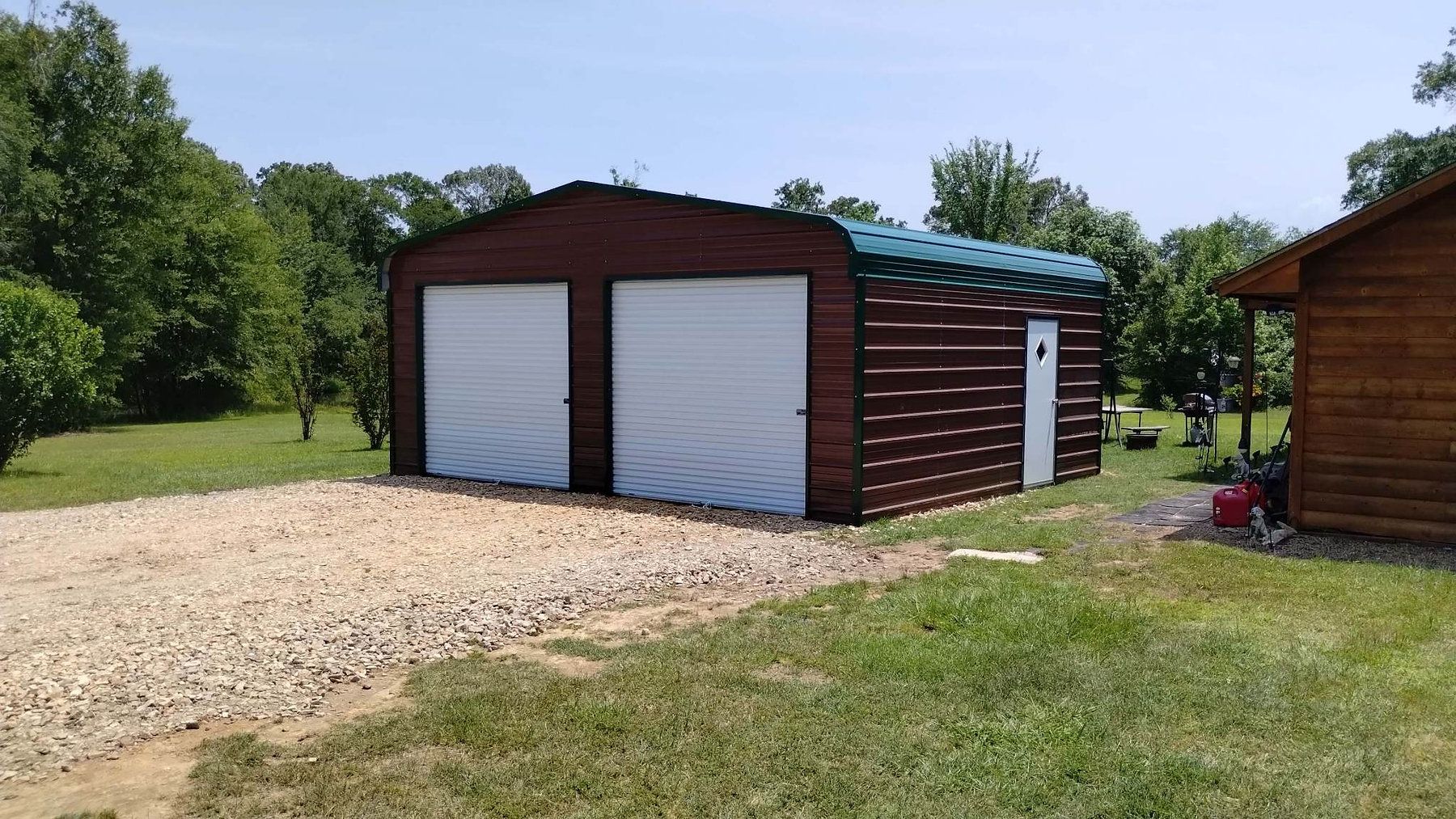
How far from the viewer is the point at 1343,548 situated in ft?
28.2

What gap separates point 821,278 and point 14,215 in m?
26.8

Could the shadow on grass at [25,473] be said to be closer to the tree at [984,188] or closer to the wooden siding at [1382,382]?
the wooden siding at [1382,382]

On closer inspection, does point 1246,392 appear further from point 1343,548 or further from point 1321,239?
point 1343,548

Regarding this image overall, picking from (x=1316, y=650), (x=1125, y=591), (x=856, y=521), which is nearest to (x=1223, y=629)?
(x=1316, y=650)

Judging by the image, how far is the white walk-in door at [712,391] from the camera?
34.3 ft

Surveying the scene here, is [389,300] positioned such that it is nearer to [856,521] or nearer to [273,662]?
[856,521]

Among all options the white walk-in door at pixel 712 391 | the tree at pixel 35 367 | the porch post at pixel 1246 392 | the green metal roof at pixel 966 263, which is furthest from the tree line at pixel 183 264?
the porch post at pixel 1246 392

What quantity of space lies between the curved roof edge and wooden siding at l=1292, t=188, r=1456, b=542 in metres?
3.26

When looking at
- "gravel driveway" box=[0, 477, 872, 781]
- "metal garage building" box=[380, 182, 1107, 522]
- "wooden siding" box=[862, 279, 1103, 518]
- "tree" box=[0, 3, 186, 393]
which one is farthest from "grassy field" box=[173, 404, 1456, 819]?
"tree" box=[0, 3, 186, 393]

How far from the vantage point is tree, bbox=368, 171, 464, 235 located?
2435 inches

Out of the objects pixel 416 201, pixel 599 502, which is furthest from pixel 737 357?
pixel 416 201

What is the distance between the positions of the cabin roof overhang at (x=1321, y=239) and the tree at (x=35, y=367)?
1395 cm

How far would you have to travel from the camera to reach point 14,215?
2827cm

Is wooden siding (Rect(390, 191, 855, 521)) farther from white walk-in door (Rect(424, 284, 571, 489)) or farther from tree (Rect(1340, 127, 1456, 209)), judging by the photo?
tree (Rect(1340, 127, 1456, 209))
